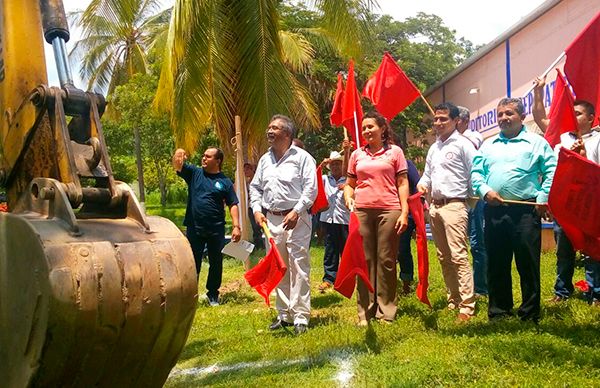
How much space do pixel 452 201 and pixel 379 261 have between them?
87 cm

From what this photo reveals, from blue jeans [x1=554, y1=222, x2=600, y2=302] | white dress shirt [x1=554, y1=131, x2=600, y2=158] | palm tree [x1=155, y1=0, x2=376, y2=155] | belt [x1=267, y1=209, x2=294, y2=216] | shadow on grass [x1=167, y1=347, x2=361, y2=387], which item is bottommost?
shadow on grass [x1=167, y1=347, x2=361, y2=387]

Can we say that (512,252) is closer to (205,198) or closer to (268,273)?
(268,273)

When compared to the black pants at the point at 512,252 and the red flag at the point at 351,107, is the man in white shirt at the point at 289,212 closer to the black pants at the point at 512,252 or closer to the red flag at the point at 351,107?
the red flag at the point at 351,107

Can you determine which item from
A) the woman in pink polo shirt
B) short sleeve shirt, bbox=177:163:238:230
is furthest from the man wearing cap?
the woman in pink polo shirt

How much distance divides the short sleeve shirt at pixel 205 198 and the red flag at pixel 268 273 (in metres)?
1.89

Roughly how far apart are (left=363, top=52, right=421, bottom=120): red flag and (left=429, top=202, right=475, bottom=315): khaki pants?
1.90 metres

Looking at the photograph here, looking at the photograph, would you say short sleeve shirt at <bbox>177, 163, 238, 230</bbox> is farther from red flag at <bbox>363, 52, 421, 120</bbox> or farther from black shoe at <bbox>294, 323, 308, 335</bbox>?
black shoe at <bbox>294, 323, 308, 335</bbox>

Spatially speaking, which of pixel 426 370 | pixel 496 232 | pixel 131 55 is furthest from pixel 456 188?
pixel 131 55

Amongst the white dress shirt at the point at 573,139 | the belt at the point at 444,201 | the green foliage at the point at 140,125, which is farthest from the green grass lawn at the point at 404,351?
the green foliage at the point at 140,125

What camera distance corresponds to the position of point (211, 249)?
7504 mm

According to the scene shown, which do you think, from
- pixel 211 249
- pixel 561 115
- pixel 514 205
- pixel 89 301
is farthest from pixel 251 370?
pixel 211 249

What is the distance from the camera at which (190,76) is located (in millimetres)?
11188

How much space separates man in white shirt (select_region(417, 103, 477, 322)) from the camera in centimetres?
561

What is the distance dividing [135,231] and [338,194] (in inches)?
242
